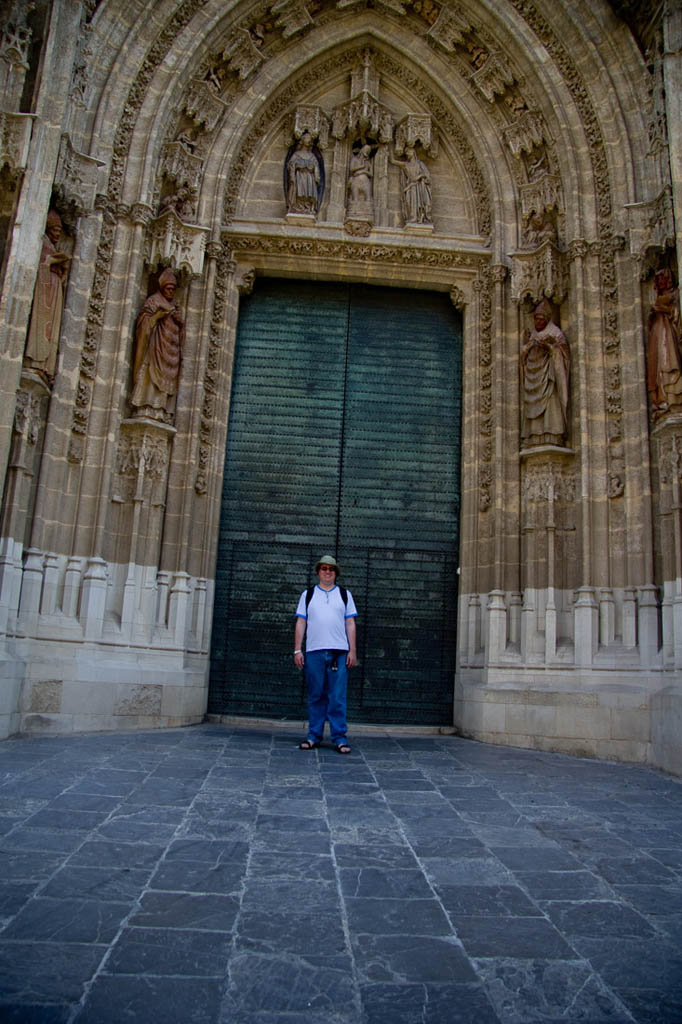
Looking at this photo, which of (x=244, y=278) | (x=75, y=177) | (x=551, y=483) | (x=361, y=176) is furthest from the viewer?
(x=361, y=176)

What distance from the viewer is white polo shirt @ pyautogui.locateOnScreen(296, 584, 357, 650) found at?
7320 millimetres

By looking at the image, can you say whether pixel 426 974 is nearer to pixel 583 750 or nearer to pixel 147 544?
pixel 583 750

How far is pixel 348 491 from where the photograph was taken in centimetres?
1034

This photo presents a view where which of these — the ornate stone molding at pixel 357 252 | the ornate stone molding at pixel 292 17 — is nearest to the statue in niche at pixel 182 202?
the ornate stone molding at pixel 357 252

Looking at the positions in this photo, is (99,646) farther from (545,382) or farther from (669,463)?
(669,463)

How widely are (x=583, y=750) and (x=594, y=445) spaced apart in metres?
3.47

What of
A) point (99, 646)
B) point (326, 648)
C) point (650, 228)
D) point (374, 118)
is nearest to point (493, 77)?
point (374, 118)

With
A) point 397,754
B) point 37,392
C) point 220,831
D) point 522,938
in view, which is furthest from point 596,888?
point 37,392

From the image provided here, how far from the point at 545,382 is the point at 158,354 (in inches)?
186

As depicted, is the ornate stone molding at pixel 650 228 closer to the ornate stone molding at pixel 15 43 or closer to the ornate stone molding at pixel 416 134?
the ornate stone molding at pixel 416 134

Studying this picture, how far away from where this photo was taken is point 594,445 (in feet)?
29.8

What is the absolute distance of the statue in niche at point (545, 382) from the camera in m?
9.30

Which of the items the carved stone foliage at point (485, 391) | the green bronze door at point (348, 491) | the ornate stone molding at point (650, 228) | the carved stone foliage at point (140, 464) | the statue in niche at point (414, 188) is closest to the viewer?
the ornate stone molding at point (650, 228)

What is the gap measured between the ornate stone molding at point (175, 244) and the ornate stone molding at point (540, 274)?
409cm
